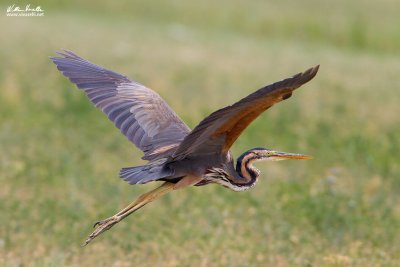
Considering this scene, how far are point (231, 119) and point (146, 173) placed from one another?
714 mm

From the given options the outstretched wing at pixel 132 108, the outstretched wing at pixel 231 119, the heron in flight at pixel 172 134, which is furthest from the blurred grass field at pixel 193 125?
the outstretched wing at pixel 231 119

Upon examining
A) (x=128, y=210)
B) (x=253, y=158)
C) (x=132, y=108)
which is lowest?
(x=128, y=210)

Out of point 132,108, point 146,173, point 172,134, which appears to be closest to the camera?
point 146,173

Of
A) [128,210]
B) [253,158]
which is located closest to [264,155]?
[253,158]

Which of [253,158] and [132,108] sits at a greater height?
[132,108]

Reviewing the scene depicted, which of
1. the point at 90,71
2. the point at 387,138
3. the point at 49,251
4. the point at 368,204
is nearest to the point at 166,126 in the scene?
the point at 90,71

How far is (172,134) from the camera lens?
19.8 ft

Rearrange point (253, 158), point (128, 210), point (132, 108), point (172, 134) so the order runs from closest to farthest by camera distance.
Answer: point (128, 210)
point (253, 158)
point (172, 134)
point (132, 108)

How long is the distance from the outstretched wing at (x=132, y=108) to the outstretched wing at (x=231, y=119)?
0.40 m

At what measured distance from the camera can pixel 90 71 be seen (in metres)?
6.52

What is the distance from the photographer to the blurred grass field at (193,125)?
21.3 ft

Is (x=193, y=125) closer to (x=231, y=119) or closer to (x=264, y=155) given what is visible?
(x=264, y=155)

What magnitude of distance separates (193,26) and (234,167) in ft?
38.3

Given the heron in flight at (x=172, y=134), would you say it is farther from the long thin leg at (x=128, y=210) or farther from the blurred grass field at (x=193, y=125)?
the blurred grass field at (x=193, y=125)
